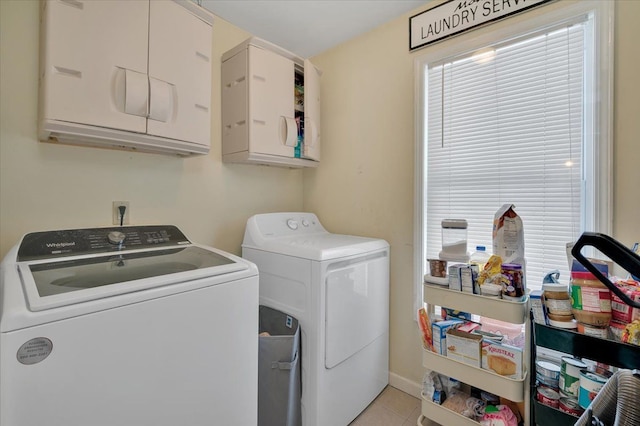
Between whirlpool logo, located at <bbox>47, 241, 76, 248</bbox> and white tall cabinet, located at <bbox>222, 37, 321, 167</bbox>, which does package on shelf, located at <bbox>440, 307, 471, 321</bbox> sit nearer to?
white tall cabinet, located at <bbox>222, 37, 321, 167</bbox>

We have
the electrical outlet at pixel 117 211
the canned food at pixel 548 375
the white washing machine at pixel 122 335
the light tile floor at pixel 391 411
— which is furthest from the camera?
the light tile floor at pixel 391 411

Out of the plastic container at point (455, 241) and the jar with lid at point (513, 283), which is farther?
the plastic container at point (455, 241)

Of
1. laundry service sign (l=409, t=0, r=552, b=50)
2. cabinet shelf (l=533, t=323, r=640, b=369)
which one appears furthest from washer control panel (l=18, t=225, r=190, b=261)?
laundry service sign (l=409, t=0, r=552, b=50)

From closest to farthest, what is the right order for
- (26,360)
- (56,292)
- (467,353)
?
(26,360)
(56,292)
(467,353)

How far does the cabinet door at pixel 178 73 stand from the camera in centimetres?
135

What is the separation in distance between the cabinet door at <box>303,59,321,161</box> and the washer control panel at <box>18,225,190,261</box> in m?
1.06

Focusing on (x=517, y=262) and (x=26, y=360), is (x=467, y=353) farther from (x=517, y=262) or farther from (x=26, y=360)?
(x=26, y=360)

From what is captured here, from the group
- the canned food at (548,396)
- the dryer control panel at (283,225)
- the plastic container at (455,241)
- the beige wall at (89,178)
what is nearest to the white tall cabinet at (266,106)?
the beige wall at (89,178)

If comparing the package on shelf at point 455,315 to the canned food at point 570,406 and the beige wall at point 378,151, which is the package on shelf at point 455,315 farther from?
the canned food at point 570,406

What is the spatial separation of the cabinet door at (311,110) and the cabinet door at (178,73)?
0.70m

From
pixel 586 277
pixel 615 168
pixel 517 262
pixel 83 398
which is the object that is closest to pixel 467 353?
pixel 517 262

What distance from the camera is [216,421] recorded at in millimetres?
1069

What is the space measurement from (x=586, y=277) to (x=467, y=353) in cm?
61

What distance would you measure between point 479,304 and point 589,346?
15.2 inches
